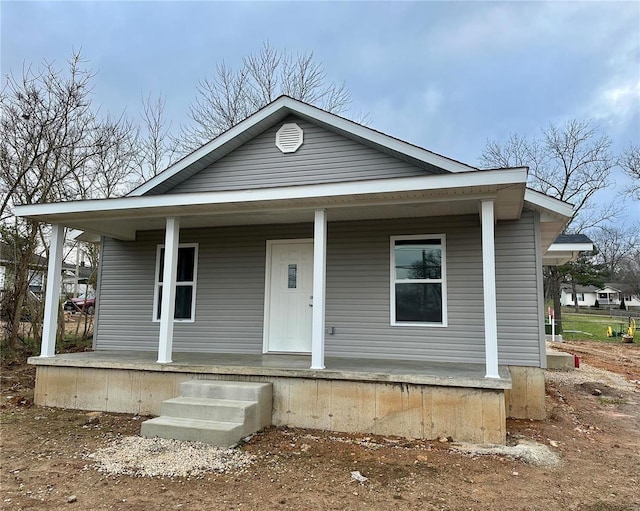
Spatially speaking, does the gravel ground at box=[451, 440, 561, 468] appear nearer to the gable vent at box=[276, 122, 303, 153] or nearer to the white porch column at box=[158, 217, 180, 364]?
the white porch column at box=[158, 217, 180, 364]

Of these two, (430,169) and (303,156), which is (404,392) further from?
(303,156)

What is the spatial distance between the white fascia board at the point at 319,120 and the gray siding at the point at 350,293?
2.86 ft

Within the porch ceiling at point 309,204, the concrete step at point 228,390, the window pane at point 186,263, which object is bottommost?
the concrete step at point 228,390

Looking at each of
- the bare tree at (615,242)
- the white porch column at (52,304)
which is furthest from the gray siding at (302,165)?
the bare tree at (615,242)

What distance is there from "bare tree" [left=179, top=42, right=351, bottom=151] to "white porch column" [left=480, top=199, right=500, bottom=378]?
13268 millimetres

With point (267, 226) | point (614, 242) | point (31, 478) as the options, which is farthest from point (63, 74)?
point (614, 242)

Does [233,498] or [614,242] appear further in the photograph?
[614,242]

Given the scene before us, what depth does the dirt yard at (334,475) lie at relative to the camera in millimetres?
3016

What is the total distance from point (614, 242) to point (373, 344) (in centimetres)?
4506

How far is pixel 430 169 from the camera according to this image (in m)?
6.22

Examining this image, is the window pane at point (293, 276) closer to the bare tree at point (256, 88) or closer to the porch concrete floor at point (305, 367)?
the porch concrete floor at point (305, 367)

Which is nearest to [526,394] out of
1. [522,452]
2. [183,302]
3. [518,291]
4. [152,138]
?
[518,291]

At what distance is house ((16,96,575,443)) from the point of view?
4.71 metres

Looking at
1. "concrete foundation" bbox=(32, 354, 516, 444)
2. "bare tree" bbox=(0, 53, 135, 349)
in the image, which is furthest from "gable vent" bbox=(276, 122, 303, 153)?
"bare tree" bbox=(0, 53, 135, 349)
